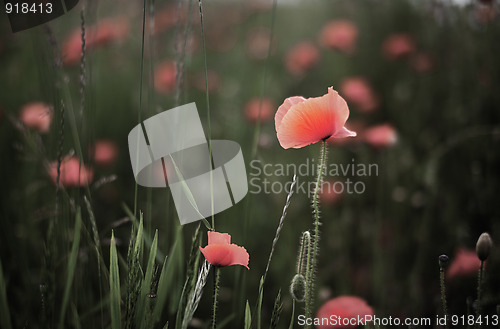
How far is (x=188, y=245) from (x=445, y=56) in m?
1.44

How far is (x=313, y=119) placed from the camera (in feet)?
1.97

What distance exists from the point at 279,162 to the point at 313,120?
104 centimetres

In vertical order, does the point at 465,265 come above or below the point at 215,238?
below

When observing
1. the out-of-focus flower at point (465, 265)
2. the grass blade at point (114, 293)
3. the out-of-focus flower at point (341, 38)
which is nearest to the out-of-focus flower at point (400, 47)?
the out-of-focus flower at point (341, 38)

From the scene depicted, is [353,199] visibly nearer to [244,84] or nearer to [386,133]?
[386,133]

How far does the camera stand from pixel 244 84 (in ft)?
7.72

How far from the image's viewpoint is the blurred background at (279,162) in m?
0.87

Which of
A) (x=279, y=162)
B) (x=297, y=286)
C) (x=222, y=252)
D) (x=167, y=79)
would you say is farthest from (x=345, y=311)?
(x=167, y=79)

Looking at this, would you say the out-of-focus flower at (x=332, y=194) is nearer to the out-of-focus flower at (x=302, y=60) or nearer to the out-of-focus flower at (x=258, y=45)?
the out-of-focus flower at (x=302, y=60)

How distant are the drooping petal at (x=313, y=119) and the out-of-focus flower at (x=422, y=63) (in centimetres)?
143

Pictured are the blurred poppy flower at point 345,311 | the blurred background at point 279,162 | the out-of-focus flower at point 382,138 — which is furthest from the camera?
the out-of-focus flower at point 382,138

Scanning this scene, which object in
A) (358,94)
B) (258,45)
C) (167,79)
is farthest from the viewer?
(258,45)

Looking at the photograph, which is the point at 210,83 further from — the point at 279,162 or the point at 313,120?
the point at 313,120

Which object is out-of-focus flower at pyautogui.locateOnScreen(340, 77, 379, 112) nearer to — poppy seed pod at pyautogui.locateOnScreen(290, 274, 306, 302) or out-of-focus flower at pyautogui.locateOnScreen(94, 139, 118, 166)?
out-of-focus flower at pyautogui.locateOnScreen(94, 139, 118, 166)
